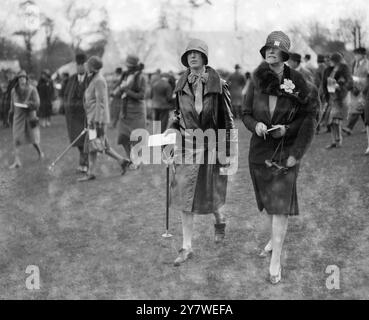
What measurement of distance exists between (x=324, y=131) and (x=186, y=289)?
38.0ft

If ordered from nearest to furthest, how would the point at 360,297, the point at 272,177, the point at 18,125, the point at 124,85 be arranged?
the point at 360,297
the point at 272,177
the point at 124,85
the point at 18,125

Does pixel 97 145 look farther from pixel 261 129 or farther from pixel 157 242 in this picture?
pixel 261 129

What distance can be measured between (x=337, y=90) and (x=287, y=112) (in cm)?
732

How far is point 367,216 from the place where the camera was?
669cm

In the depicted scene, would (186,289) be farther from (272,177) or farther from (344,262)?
(344,262)

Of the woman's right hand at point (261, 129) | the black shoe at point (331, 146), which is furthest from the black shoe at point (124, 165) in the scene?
the woman's right hand at point (261, 129)

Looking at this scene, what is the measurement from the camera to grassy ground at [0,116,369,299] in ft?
15.1

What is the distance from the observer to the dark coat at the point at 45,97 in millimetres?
21047

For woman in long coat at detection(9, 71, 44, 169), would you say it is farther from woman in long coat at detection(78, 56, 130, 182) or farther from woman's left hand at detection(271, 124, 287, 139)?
woman's left hand at detection(271, 124, 287, 139)

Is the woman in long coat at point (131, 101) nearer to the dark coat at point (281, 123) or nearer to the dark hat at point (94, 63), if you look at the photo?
the dark hat at point (94, 63)

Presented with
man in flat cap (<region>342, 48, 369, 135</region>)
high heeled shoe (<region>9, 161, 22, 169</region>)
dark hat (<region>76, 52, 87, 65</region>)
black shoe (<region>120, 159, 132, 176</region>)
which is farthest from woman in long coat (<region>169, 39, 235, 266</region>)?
man in flat cap (<region>342, 48, 369, 135</region>)

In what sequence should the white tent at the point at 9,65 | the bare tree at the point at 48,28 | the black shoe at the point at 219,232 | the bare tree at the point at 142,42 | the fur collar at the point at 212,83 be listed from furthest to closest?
the bare tree at the point at 142,42 → the white tent at the point at 9,65 → the bare tree at the point at 48,28 → the black shoe at the point at 219,232 → the fur collar at the point at 212,83

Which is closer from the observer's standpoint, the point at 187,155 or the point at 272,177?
the point at 272,177
